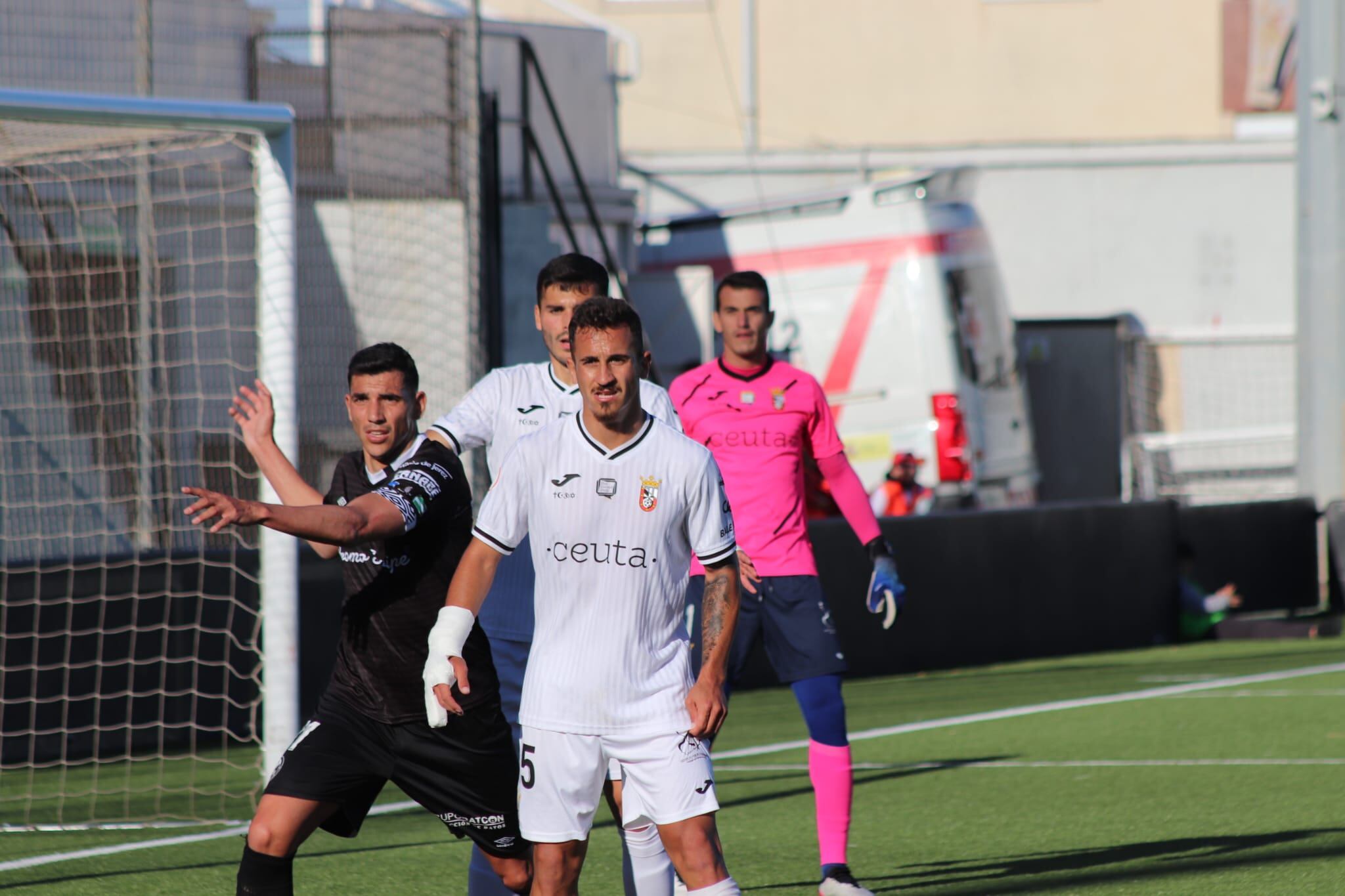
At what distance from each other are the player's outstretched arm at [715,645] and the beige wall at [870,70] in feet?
93.4

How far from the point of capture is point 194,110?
26.6ft

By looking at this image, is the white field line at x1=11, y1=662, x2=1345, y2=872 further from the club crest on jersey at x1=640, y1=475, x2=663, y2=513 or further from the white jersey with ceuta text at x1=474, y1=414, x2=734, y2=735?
the club crest on jersey at x1=640, y1=475, x2=663, y2=513

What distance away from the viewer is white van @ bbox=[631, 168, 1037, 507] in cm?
1680

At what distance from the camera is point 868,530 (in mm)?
6836

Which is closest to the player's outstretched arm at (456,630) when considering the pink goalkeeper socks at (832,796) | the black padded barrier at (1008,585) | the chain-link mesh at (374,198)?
the pink goalkeeper socks at (832,796)

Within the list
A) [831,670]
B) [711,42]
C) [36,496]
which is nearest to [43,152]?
[36,496]

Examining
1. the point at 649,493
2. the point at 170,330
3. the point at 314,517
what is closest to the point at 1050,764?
the point at 170,330

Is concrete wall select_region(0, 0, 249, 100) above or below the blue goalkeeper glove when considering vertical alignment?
above

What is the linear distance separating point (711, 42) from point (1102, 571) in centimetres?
1992

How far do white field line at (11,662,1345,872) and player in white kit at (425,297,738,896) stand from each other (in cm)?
324

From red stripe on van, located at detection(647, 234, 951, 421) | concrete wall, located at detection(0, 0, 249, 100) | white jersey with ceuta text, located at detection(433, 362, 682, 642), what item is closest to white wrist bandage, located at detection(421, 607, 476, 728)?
white jersey with ceuta text, located at detection(433, 362, 682, 642)

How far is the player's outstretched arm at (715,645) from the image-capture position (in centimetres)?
454

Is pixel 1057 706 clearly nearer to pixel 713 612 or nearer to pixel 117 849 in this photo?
pixel 117 849

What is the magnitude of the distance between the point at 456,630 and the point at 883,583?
101 inches
